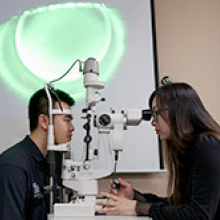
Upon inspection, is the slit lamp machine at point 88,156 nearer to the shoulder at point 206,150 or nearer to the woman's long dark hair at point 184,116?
the woman's long dark hair at point 184,116

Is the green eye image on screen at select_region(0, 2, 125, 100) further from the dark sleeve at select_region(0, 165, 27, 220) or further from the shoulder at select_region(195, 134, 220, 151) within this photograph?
the shoulder at select_region(195, 134, 220, 151)

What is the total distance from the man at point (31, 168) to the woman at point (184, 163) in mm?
343

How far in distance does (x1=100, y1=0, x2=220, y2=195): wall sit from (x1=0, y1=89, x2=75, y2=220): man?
0.67m

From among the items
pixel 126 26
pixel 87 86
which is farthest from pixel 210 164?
pixel 126 26

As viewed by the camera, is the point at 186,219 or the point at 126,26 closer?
the point at 186,219

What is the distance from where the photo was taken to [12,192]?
42.9 inches

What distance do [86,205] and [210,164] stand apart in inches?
20.7

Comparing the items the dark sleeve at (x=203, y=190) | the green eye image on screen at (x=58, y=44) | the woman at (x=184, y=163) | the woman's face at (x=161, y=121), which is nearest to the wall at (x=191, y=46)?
the green eye image on screen at (x=58, y=44)

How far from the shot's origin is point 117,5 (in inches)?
75.5

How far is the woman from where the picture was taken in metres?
1.01

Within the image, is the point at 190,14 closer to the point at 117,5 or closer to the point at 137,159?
the point at 117,5

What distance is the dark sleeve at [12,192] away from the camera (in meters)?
1.06

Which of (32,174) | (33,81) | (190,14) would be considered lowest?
(32,174)

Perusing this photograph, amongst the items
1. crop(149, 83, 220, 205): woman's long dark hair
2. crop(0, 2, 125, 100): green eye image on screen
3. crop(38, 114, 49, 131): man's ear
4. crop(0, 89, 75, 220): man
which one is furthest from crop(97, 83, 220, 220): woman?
crop(0, 2, 125, 100): green eye image on screen
